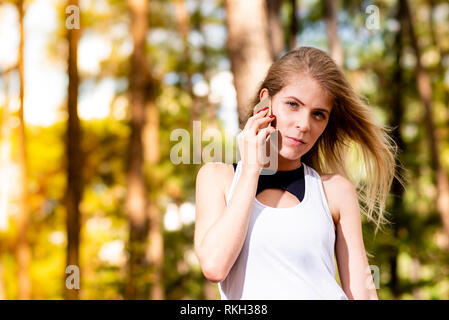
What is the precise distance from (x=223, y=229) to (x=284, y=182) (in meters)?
0.39

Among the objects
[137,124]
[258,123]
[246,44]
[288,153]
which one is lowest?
[288,153]

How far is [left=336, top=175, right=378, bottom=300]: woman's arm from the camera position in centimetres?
228

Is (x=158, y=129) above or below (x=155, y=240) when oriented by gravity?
above

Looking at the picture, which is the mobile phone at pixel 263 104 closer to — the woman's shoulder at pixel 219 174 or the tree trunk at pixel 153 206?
the woman's shoulder at pixel 219 174

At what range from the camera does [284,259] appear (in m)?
2.09

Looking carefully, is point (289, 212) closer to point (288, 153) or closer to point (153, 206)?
point (288, 153)

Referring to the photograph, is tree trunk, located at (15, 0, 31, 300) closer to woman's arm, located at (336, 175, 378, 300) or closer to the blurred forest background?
the blurred forest background

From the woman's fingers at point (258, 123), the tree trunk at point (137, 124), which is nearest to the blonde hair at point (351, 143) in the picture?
the woman's fingers at point (258, 123)

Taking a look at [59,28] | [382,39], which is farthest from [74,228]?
[59,28]

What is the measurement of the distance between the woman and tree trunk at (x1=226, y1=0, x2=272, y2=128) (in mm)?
1981

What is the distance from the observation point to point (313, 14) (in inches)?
648

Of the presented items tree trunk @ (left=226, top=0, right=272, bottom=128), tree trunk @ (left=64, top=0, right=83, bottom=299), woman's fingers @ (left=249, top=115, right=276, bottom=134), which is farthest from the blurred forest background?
woman's fingers @ (left=249, top=115, right=276, bottom=134)

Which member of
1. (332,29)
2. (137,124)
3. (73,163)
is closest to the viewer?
(73,163)

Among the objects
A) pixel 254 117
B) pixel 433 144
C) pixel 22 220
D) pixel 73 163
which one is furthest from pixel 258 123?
pixel 22 220
